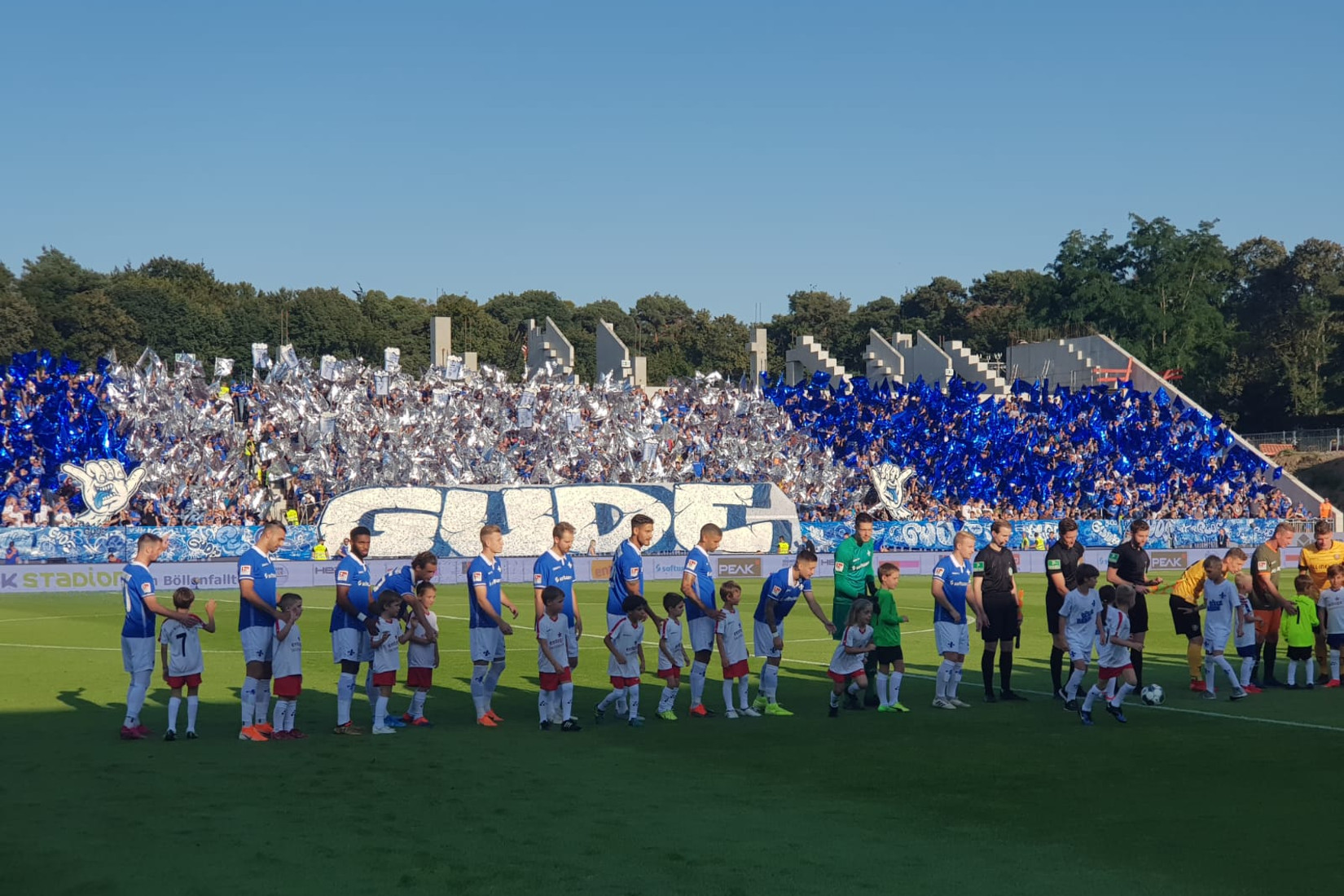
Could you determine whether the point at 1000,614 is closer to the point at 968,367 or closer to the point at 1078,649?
the point at 1078,649

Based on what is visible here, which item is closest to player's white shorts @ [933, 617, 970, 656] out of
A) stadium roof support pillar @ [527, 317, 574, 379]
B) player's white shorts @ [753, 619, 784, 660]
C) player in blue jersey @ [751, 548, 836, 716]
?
player in blue jersey @ [751, 548, 836, 716]

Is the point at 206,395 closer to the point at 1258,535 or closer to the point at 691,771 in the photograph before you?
the point at 691,771

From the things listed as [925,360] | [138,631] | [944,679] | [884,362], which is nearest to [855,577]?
[944,679]

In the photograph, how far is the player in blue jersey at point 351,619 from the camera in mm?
14047

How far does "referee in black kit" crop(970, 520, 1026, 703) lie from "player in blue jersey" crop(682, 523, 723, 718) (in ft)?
11.2

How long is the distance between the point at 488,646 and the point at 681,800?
4451 millimetres

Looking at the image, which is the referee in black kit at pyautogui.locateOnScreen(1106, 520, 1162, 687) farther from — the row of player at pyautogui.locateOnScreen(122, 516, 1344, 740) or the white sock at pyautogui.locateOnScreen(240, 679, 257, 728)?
the white sock at pyautogui.locateOnScreen(240, 679, 257, 728)

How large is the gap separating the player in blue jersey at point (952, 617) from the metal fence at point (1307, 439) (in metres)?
54.4

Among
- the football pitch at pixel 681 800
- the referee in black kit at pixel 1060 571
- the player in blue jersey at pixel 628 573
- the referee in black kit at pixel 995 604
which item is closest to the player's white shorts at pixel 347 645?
the football pitch at pixel 681 800

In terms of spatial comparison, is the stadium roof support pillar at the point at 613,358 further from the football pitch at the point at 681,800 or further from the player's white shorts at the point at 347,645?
the player's white shorts at the point at 347,645

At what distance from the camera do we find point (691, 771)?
12102 millimetres

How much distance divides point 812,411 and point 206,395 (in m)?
21.2

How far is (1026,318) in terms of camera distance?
84500 mm

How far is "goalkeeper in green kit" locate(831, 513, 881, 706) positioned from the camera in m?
16.4
